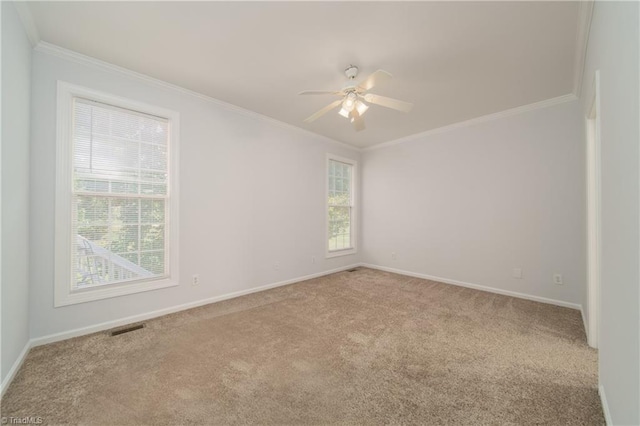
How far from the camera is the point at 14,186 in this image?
1830 millimetres

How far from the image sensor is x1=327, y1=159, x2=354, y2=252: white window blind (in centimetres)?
511

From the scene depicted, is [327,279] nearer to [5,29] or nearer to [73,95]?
[73,95]

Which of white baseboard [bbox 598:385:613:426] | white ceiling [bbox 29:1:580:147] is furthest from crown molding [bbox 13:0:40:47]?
white baseboard [bbox 598:385:613:426]

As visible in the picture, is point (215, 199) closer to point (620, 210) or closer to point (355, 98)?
point (355, 98)

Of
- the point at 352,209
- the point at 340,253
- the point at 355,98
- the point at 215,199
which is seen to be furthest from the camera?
the point at 352,209

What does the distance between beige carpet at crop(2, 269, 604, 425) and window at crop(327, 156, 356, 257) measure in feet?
7.30

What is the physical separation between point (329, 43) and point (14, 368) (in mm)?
3571

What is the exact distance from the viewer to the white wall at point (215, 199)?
2.25 m

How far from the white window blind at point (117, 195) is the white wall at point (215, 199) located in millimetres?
184

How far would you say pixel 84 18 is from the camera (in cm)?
196

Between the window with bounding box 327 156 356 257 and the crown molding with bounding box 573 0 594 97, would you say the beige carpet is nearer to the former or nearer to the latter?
the window with bounding box 327 156 356 257

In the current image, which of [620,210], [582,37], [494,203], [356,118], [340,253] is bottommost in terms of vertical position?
[340,253]

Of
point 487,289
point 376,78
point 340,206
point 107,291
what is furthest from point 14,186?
point 487,289

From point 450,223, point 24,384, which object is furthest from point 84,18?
point 450,223
